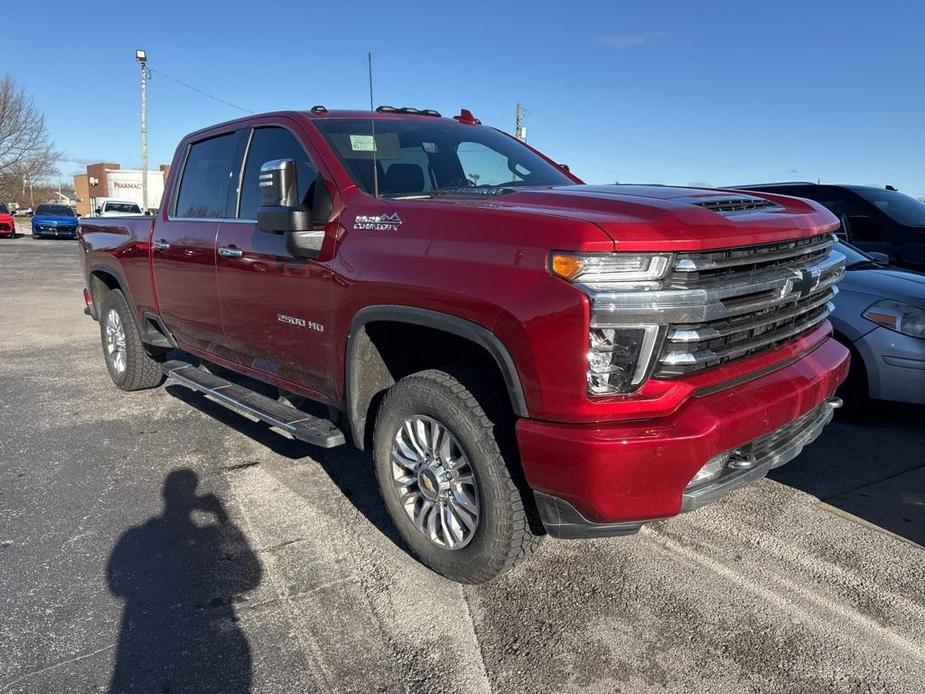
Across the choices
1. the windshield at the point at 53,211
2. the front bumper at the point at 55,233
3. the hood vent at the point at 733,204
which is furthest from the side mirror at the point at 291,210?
the windshield at the point at 53,211

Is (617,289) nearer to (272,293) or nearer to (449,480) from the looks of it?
(449,480)

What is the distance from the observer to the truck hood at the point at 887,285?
4.80 m

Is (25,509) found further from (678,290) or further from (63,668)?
(678,290)

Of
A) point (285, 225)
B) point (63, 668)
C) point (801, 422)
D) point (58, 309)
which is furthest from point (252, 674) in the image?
point (58, 309)

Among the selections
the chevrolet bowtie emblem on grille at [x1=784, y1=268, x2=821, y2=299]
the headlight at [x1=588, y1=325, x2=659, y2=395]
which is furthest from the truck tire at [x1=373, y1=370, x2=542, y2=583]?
the chevrolet bowtie emblem on grille at [x1=784, y1=268, x2=821, y2=299]

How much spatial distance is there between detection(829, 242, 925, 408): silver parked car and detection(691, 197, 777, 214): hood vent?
2.32 metres

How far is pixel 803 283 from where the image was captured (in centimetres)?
290

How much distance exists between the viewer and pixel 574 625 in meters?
2.73

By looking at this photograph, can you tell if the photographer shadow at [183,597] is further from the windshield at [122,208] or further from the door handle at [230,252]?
the windshield at [122,208]

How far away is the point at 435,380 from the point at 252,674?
4.18 feet

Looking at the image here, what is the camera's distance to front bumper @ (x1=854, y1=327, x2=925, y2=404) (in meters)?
4.64

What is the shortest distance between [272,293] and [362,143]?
3.04 feet

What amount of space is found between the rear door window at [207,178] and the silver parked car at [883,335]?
426 centimetres

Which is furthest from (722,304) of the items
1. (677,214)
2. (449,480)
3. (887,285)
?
(887,285)
